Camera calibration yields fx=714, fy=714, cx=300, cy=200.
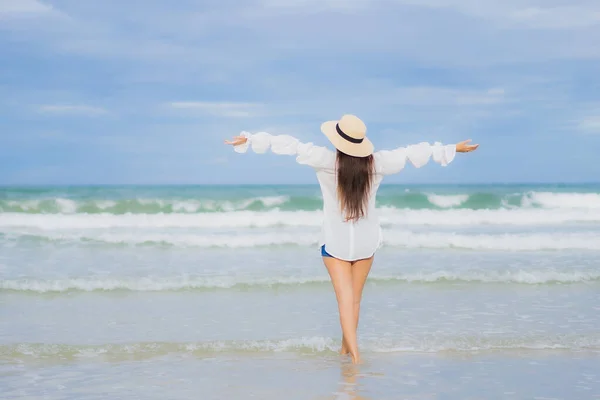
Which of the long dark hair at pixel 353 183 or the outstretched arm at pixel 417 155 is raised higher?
the outstretched arm at pixel 417 155

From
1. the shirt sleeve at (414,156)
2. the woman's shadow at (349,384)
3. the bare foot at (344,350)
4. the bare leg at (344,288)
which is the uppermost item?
the shirt sleeve at (414,156)

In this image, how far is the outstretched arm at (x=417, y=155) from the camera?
16.5 ft

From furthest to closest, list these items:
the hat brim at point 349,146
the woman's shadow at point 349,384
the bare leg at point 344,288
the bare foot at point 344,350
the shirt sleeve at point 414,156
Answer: the bare foot at point 344,350 → the bare leg at point 344,288 → the shirt sleeve at point 414,156 → the hat brim at point 349,146 → the woman's shadow at point 349,384

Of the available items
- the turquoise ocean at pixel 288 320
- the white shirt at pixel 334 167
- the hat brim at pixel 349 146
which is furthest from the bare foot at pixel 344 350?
the hat brim at pixel 349 146

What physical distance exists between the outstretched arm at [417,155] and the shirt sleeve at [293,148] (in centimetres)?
37

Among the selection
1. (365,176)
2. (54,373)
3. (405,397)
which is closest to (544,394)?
(405,397)

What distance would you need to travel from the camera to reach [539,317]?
291 inches

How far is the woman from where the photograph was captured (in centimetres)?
492

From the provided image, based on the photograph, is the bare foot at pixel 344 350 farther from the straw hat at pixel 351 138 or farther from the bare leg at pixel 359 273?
the straw hat at pixel 351 138

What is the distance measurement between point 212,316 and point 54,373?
2.21 meters

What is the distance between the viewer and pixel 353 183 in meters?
4.98

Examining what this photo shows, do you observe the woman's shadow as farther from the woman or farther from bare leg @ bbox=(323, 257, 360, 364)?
the woman

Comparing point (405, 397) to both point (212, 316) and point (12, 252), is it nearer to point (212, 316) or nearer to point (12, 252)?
point (212, 316)

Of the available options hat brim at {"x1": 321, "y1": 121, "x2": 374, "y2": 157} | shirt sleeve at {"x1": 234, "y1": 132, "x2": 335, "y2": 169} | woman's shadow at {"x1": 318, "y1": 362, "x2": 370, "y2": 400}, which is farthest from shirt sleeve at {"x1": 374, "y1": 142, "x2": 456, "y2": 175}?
woman's shadow at {"x1": 318, "y1": 362, "x2": 370, "y2": 400}
